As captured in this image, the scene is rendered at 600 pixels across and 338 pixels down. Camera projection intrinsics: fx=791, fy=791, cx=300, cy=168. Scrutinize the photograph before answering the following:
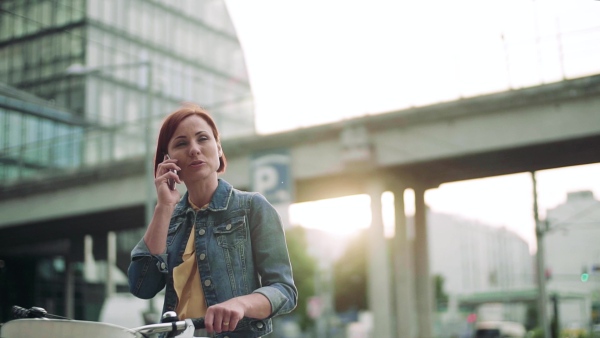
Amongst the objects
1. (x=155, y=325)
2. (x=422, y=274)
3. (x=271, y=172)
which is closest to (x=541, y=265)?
(x=422, y=274)

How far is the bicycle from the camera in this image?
1.85 meters

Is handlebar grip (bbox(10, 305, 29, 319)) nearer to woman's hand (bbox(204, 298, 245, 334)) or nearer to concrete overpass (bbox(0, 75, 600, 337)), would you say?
woman's hand (bbox(204, 298, 245, 334))

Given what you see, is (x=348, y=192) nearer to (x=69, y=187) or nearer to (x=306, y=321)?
(x=69, y=187)

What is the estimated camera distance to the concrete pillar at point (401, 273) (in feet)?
78.8

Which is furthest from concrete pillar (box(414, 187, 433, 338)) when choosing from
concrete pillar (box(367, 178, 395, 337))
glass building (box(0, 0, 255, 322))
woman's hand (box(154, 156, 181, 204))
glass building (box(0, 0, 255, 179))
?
woman's hand (box(154, 156, 181, 204))

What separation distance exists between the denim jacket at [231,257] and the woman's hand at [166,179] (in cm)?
11

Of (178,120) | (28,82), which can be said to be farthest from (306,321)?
(178,120)

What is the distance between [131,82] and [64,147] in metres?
21.0

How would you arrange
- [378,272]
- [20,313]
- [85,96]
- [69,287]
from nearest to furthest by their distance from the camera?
[20,313], [378,272], [69,287], [85,96]

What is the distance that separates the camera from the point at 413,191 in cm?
2616

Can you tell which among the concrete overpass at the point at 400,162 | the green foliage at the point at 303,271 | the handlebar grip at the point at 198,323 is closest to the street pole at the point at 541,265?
the concrete overpass at the point at 400,162

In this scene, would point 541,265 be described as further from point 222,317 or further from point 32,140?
point 32,140

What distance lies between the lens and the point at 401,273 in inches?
973

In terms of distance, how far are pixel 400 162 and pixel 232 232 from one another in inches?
785
